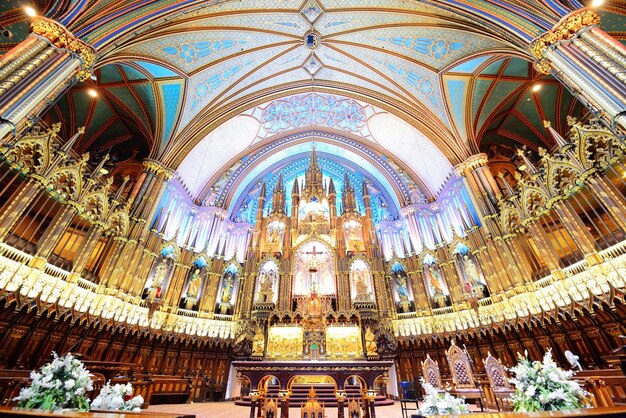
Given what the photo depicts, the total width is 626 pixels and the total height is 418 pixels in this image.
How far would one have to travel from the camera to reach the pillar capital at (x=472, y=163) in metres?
14.8

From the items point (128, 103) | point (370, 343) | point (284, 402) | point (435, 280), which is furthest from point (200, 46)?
point (435, 280)

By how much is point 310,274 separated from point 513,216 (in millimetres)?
10981

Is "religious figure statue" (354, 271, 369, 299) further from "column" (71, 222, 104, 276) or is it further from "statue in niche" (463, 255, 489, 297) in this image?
"column" (71, 222, 104, 276)

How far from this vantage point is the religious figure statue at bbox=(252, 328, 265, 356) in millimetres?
13852

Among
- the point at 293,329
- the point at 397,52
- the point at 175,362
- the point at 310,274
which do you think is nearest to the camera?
the point at 175,362

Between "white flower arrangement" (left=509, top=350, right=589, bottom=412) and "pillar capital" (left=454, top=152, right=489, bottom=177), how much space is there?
40.4 ft

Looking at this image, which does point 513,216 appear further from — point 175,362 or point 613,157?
point 175,362

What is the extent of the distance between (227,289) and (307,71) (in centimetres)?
1512

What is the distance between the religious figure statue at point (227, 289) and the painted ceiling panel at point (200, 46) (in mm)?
12069

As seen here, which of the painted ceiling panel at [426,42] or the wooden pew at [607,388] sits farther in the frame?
the painted ceiling panel at [426,42]

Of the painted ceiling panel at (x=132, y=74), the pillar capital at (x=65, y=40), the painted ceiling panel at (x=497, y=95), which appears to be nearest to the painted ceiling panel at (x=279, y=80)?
the painted ceiling panel at (x=132, y=74)

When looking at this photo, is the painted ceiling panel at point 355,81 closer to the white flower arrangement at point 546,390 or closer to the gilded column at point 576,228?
the gilded column at point 576,228

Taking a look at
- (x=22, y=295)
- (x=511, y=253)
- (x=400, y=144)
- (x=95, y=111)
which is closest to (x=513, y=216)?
(x=511, y=253)

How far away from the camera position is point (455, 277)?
14469mm
